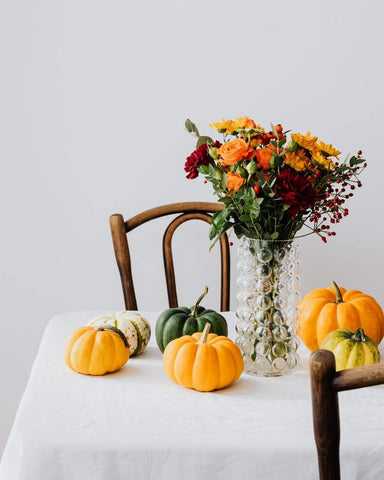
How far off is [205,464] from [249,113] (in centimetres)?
146

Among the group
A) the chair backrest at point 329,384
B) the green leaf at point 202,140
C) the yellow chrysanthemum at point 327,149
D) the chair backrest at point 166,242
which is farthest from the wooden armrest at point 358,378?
the chair backrest at point 166,242

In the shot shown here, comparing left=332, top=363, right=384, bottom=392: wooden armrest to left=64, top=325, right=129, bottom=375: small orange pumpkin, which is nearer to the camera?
left=332, top=363, right=384, bottom=392: wooden armrest

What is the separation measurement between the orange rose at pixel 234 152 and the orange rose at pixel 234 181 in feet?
0.07

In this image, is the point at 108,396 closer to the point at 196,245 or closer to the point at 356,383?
the point at 356,383

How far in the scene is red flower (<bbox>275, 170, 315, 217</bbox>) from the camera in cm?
119

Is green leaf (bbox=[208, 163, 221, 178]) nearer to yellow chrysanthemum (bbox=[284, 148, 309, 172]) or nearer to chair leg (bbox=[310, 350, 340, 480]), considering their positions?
yellow chrysanthemum (bbox=[284, 148, 309, 172])

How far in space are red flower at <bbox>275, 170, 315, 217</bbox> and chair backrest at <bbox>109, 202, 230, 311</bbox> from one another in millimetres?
752

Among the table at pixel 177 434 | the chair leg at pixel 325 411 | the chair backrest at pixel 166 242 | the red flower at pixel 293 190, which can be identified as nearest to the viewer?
the chair leg at pixel 325 411

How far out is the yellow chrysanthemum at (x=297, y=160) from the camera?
4.01 ft

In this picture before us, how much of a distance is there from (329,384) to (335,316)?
0.68 meters

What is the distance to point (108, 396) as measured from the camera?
47.9 inches

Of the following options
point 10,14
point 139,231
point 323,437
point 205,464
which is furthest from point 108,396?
point 10,14

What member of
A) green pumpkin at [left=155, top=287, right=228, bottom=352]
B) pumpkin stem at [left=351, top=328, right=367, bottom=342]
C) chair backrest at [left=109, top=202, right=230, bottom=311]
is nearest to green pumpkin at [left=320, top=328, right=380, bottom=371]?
pumpkin stem at [left=351, top=328, right=367, bottom=342]

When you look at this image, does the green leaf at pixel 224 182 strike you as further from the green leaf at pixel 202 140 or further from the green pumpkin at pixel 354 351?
the green pumpkin at pixel 354 351
